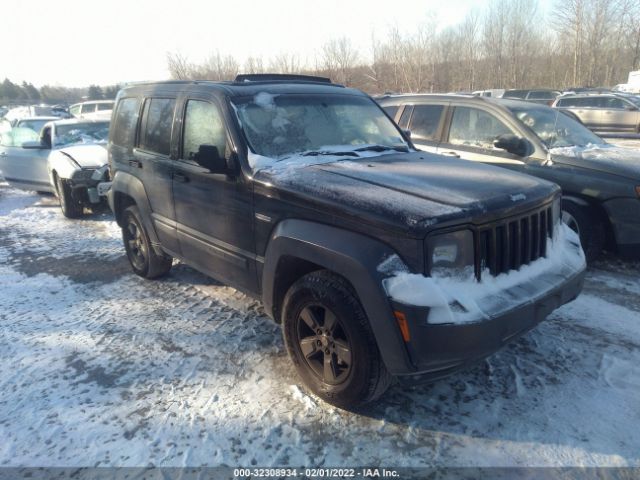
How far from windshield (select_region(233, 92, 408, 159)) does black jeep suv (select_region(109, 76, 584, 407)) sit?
0.04 feet

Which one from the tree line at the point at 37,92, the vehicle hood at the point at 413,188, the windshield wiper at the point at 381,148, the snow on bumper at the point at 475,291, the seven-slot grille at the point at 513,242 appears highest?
the tree line at the point at 37,92

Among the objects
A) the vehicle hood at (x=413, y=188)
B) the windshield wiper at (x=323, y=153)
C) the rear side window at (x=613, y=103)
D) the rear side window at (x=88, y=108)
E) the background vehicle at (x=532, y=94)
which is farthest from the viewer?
the rear side window at (x=88, y=108)

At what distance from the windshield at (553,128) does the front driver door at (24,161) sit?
319 inches

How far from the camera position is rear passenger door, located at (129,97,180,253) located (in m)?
4.18

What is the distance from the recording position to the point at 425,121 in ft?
20.6

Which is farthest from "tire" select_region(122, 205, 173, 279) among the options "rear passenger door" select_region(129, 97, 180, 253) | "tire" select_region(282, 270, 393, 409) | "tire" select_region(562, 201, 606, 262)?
"tire" select_region(562, 201, 606, 262)

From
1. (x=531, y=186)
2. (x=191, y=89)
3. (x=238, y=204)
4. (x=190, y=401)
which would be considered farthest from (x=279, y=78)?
(x=190, y=401)

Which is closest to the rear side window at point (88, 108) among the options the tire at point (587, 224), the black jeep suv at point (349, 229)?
the black jeep suv at point (349, 229)

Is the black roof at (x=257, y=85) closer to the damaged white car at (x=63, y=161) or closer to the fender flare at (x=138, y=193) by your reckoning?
the fender flare at (x=138, y=193)

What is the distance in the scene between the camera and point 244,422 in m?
2.79

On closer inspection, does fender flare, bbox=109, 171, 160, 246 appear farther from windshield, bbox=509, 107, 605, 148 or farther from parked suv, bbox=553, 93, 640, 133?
parked suv, bbox=553, 93, 640, 133

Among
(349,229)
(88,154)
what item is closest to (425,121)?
(349,229)

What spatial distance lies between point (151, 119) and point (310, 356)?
2.83 m

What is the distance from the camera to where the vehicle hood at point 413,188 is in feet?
8.07
